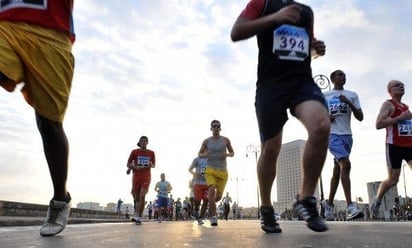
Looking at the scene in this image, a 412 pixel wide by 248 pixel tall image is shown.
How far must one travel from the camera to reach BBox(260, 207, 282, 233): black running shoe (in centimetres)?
363

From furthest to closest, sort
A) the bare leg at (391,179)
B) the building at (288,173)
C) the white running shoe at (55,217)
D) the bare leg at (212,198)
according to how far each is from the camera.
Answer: the building at (288,173), the bare leg at (212,198), the bare leg at (391,179), the white running shoe at (55,217)

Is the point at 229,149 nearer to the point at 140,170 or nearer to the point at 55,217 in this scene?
the point at 140,170

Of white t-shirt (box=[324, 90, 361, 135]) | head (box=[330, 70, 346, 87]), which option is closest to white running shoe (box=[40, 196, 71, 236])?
white t-shirt (box=[324, 90, 361, 135])

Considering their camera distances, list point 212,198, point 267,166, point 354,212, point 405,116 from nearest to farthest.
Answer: point 267,166 < point 354,212 < point 405,116 < point 212,198

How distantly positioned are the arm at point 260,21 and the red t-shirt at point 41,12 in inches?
53.6

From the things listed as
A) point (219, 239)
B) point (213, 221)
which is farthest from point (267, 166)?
point (213, 221)

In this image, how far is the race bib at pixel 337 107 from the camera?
6.96 metres

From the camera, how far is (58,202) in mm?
3404

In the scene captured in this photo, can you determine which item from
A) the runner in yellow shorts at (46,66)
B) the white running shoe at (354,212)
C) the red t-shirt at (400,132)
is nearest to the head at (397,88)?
the red t-shirt at (400,132)

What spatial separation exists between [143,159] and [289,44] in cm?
739

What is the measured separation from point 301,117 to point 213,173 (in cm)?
531

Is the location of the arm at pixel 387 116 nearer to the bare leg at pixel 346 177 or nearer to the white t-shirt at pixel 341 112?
the white t-shirt at pixel 341 112

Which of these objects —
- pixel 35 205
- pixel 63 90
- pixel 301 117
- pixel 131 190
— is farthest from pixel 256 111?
pixel 35 205

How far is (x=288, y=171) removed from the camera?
8819 cm
